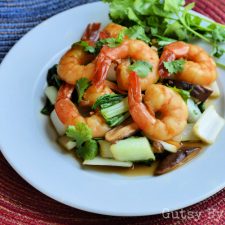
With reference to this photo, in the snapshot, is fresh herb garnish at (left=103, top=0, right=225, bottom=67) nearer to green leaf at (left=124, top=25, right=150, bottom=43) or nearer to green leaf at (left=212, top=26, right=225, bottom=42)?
green leaf at (left=212, top=26, right=225, bottom=42)

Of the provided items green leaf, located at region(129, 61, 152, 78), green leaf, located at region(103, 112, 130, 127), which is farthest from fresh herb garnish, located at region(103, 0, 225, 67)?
green leaf, located at region(103, 112, 130, 127)

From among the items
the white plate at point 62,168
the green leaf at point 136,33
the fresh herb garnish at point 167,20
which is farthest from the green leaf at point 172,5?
the white plate at point 62,168

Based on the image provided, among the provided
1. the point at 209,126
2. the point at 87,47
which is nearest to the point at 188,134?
the point at 209,126

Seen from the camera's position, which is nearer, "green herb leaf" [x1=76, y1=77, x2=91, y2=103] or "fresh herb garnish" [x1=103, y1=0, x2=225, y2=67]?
"green herb leaf" [x1=76, y1=77, x2=91, y2=103]

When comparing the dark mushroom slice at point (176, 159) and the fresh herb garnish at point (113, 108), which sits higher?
the fresh herb garnish at point (113, 108)

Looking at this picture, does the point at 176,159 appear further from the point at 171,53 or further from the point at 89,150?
the point at 171,53

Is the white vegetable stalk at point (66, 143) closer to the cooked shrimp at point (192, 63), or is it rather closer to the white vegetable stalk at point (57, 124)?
the white vegetable stalk at point (57, 124)

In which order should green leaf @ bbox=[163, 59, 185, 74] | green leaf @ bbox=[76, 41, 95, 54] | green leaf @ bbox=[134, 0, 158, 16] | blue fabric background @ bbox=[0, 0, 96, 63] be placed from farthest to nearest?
1. blue fabric background @ bbox=[0, 0, 96, 63]
2. green leaf @ bbox=[134, 0, 158, 16]
3. green leaf @ bbox=[76, 41, 95, 54]
4. green leaf @ bbox=[163, 59, 185, 74]
